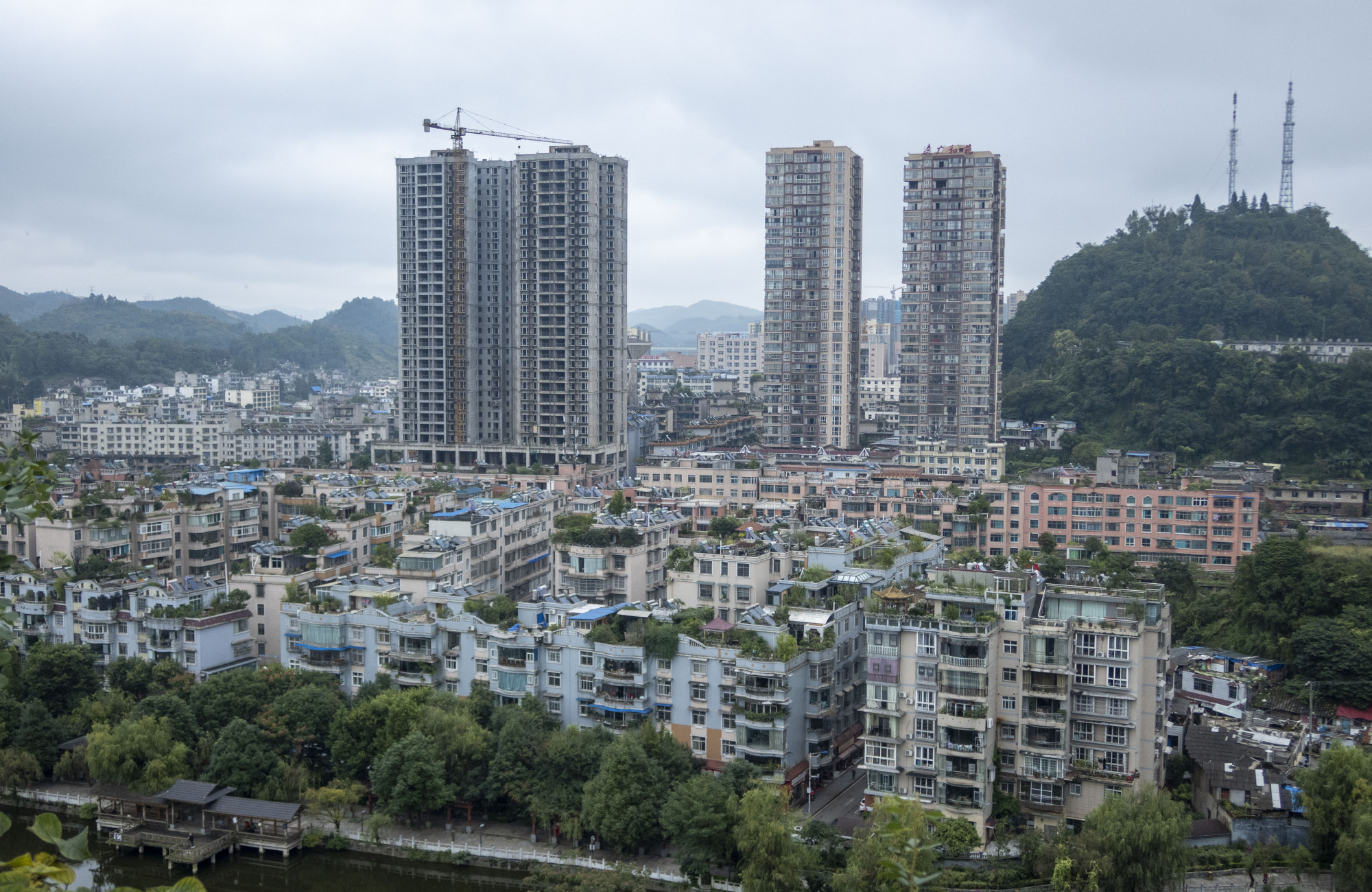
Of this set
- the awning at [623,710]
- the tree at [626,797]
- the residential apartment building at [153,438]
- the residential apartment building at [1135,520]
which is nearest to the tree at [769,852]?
the tree at [626,797]

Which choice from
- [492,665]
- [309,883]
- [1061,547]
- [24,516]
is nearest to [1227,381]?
[1061,547]

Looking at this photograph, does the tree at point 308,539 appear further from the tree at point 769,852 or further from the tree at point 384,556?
the tree at point 769,852

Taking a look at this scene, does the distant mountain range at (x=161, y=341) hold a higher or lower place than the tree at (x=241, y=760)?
higher

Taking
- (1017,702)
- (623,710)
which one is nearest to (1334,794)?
(1017,702)

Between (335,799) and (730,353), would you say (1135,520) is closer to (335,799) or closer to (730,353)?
(335,799)

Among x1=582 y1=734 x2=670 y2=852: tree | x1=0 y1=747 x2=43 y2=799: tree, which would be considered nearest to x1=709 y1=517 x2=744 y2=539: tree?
x1=582 y1=734 x2=670 y2=852: tree

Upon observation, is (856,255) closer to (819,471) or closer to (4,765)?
(819,471)
